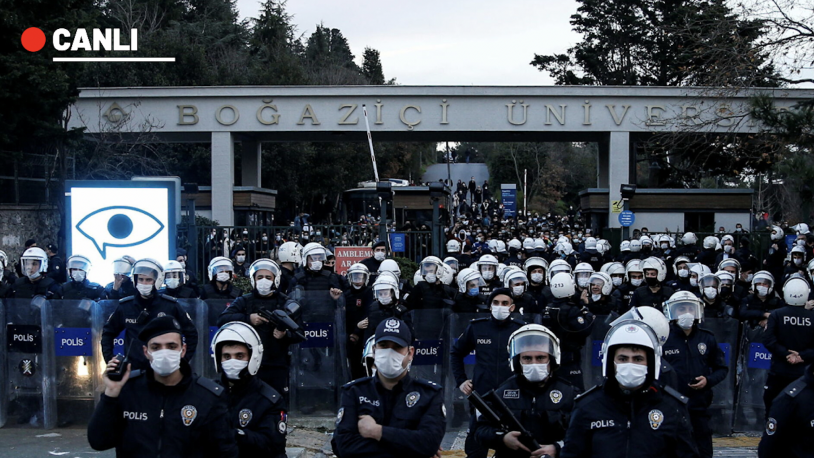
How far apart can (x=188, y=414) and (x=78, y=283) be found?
24.2ft

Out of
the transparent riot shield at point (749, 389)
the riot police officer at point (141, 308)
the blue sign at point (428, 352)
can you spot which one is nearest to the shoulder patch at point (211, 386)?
the riot police officer at point (141, 308)

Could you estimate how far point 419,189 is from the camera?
23797mm

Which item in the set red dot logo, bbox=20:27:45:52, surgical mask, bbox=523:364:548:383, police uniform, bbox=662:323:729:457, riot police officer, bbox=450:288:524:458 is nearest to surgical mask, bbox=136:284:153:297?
riot police officer, bbox=450:288:524:458

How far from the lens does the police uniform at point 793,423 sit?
5.08 meters

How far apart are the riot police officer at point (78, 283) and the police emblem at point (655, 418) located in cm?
852

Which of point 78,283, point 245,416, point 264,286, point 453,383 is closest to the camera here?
point 245,416

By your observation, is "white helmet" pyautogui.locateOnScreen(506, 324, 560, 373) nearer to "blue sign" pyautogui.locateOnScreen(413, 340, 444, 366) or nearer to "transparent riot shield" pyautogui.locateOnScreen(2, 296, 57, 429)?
"blue sign" pyautogui.locateOnScreen(413, 340, 444, 366)

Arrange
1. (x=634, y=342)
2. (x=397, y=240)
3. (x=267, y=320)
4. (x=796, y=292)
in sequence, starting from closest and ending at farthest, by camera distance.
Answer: (x=634, y=342), (x=267, y=320), (x=796, y=292), (x=397, y=240)

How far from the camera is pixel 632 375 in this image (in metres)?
4.81

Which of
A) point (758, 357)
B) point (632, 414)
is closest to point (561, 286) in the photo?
point (758, 357)

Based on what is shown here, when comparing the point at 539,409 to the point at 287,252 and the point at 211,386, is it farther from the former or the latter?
the point at 287,252

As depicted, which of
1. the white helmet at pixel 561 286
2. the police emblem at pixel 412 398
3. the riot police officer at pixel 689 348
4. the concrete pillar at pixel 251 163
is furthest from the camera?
the concrete pillar at pixel 251 163

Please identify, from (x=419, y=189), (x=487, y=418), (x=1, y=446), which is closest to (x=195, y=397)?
(x=487, y=418)

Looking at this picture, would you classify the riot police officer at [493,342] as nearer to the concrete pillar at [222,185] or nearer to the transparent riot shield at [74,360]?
the transparent riot shield at [74,360]
